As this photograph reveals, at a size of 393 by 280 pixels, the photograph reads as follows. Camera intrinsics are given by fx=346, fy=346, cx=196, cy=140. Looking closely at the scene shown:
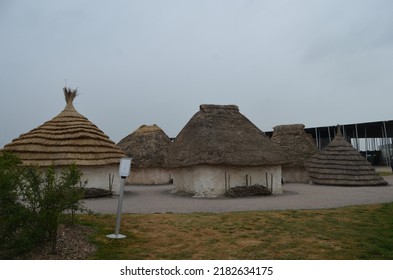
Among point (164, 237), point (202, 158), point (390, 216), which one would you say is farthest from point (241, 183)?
point (164, 237)

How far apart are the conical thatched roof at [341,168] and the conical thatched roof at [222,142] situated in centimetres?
530

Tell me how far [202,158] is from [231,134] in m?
2.65

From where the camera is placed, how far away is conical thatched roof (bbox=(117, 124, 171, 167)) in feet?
87.7

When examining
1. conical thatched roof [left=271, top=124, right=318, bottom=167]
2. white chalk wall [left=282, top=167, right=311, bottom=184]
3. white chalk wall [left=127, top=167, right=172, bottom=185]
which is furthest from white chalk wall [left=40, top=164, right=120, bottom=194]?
white chalk wall [left=282, top=167, right=311, bottom=184]

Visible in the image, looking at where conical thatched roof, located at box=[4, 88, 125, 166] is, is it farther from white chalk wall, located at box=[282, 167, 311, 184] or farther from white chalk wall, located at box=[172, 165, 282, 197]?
white chalk wall, located at box=[282, 167, 311, 184]

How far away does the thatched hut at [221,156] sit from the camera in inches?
661

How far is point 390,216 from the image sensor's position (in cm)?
1012

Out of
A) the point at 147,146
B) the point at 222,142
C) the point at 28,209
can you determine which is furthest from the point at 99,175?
the point at 28,209

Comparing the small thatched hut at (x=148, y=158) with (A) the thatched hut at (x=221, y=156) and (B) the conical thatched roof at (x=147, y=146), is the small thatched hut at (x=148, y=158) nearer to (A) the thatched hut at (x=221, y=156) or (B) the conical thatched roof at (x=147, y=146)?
(B) the conical thatched roof at (x=147, y=146)

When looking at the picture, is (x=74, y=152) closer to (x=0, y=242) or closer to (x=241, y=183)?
(x=241, y=183)

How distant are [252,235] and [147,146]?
20295 millimetres

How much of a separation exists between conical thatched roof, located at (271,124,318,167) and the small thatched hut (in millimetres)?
9193

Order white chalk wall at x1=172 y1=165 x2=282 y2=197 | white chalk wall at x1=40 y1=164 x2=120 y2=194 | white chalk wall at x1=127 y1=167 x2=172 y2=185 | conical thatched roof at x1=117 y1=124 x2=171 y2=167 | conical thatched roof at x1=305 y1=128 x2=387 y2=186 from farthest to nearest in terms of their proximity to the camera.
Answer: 1. white chalk wall at x1=127 y1=167 x2=172 y2=185
2. conical thatched roof at x1=117 y1=124 x2=171 y2=167
3. conical thatched roof at x1=305 y1=128 x2=387 y2=186
4. white chalk wall at x1=40 y1=164 x2=120 y2=194
5. white chalk wall at x1=172 y1=165 x2=282 y2=197

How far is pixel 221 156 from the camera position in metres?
16.6
